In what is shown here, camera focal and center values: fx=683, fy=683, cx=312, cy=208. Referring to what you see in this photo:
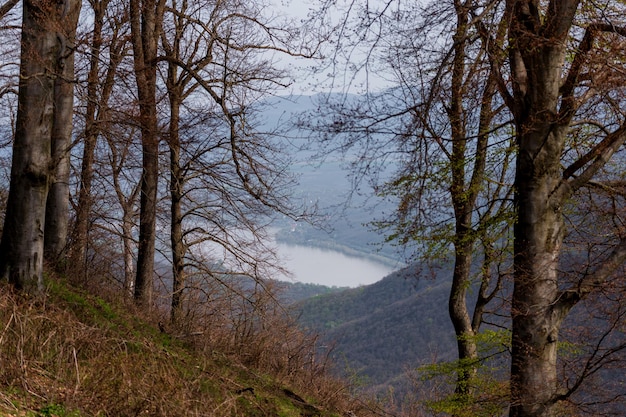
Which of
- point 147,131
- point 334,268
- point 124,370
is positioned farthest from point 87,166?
point 334,268

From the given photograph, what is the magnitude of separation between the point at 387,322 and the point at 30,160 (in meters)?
74.9

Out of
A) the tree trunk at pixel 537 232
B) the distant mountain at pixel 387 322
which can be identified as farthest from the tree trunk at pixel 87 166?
the distant mountain at pixel 387 322

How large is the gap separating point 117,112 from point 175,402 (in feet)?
19.7

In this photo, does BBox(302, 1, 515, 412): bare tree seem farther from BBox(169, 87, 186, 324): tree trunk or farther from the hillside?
BBox(169, 87, 186, 324): tree trunk

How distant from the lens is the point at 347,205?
31.8 ft

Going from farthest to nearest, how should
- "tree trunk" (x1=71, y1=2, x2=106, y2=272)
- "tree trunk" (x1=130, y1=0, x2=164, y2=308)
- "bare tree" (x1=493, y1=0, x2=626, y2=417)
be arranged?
"tree trunk" (x1=130, y1=0, x2=164, y2=308) < "tree trunk" (x1=71, y1=2, x2=106, y2=272) < "bare tree" (x1=493, y1=0, x2=626, y2=417)

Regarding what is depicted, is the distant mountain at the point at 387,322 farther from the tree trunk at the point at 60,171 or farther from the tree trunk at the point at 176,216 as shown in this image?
the tree trunk at the point at 60,171

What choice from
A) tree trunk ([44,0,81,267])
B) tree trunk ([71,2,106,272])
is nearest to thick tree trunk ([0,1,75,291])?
tree trunk ([44,0,81,267])

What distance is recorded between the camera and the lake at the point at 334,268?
508 feet

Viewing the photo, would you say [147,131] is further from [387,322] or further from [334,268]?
[334,268]

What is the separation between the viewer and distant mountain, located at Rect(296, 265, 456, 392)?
71.4 meters

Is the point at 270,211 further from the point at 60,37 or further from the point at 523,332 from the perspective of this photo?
the point at 523,332

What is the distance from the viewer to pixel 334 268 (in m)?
174

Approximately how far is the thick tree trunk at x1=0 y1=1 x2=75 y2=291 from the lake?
136 m
